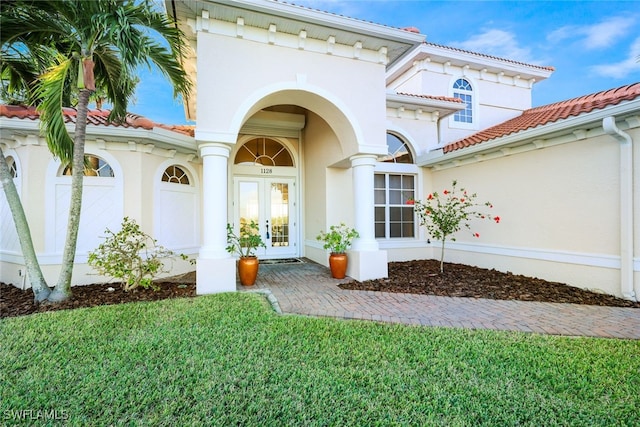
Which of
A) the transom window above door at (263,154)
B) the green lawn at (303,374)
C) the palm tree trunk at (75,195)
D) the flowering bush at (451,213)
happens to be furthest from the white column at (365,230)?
the palm tree trunk at (75,195)

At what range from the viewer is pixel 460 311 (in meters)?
4.94

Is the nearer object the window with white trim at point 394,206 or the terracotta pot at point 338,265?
the terracotta pot at point 338,265

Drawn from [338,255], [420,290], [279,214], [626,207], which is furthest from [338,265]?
[626,207]

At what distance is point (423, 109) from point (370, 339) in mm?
8322

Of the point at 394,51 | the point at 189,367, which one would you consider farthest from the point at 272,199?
the point at 189,367

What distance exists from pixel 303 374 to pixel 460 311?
3.17 metres

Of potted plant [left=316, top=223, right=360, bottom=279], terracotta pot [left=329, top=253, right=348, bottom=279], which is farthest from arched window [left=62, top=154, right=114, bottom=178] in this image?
terracotta pot [left=329, top=253, right=348, bottom=279]

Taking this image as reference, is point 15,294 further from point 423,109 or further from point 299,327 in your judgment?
point 423,109

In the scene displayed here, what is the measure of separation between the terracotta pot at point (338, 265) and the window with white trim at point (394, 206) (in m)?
2.70

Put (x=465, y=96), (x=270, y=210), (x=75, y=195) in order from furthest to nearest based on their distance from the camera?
(x=465, y=96) → (x=270, y=210) → (x=75, y=195)

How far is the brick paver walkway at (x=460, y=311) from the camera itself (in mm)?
4223

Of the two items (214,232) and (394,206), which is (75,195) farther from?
(394,206)

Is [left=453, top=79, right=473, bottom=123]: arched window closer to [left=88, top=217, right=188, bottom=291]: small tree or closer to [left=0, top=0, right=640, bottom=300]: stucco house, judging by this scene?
[left=0, top=0, right=640, bottom=300]: stucco house

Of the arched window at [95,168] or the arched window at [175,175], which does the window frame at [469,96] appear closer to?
the arched window at [175,175]
